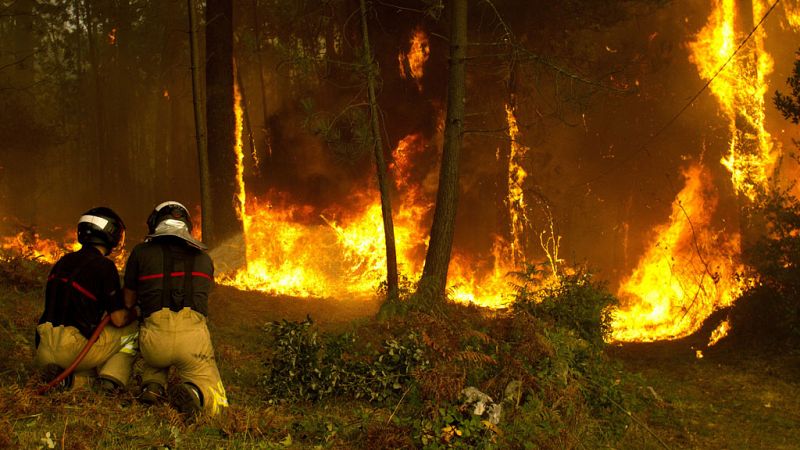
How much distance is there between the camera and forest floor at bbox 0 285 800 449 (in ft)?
15.8

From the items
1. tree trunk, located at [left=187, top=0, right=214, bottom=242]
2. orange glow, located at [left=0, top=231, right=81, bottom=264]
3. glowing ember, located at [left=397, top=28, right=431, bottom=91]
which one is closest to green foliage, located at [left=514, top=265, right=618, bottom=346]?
tree trunk, located at [left=187, top=0, right=214, bottom=242]

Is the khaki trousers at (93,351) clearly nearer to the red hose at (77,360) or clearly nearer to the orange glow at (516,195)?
the red hose at (77,360)

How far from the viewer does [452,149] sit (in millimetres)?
11695

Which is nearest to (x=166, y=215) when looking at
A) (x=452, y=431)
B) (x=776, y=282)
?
(x=452, y=431)

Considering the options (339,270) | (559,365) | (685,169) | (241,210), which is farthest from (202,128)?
(685,169)

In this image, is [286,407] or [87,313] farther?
[286,407]

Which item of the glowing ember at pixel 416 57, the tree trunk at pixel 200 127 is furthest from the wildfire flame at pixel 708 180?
the tree trunk at pixel 200 127

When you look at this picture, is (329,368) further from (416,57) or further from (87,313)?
(416,57)

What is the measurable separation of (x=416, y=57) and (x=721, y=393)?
11709 mm

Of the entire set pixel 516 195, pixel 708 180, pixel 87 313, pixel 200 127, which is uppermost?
pixel 200 127

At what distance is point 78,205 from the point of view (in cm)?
3288

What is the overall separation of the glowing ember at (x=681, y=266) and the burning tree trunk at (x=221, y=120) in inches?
410

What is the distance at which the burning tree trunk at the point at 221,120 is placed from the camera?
54.6ft

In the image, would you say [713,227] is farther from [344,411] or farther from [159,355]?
[159,355]
